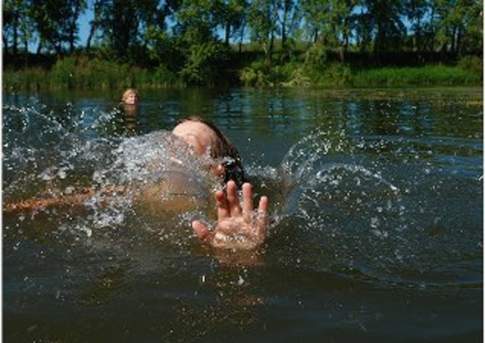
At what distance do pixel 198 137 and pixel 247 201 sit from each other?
225cm

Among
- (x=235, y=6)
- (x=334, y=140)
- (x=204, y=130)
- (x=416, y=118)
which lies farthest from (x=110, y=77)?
(x=204, y=130)

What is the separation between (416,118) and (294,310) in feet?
47.8

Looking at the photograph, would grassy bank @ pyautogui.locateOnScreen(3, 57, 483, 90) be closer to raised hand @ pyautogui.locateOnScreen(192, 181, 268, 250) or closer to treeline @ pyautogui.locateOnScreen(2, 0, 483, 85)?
treeline @ pyautogui.locateOnScreen(2, 0, 483, 85)

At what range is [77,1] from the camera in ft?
196

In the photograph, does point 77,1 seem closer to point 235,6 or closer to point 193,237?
point 235,6

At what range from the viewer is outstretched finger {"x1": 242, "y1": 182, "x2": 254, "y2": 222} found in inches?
151

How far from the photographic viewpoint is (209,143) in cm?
606

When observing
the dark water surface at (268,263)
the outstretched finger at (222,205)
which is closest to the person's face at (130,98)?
the dark water surface at (268,263)

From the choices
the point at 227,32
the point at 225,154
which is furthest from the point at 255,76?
the point at 225,154

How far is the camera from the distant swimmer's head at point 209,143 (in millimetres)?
6023

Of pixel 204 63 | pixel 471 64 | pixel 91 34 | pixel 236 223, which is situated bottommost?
pixel 236 223

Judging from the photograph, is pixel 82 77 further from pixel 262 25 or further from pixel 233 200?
pixel 233 200

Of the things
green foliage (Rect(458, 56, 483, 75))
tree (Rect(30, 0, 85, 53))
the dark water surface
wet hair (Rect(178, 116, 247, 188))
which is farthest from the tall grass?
wet hair (Rect(178, 116, 247, 188))

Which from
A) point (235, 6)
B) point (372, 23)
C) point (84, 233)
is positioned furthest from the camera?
point (372, 23)
